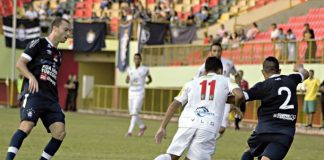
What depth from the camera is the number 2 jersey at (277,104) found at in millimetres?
11070

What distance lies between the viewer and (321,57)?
99.0 ft

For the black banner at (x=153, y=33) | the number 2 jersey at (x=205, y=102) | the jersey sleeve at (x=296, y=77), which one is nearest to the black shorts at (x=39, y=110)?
the number 2 jersey at (x=205, y=102)

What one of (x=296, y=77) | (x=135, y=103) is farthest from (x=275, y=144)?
(x=135, y=103)

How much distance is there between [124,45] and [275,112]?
31295 mm

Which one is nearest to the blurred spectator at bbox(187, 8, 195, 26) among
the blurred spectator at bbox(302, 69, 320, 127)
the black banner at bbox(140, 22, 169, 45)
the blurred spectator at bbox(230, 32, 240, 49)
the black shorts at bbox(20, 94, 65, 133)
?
the black banner at bbox(140, 22, 169, 45)

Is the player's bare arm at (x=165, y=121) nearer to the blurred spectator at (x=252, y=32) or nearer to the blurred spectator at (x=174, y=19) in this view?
the blurred spectator at (x=252, y=32)

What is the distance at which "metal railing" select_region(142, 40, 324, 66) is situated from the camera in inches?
1203

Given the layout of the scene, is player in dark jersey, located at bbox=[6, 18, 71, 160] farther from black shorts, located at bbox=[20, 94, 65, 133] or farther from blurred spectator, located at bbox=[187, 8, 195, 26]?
blurred spectator, located at bbox=[187, 8, 195, 26]

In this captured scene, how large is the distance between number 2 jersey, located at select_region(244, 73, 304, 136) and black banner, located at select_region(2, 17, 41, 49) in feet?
111

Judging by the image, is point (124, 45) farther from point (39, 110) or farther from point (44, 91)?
point (39, 110)

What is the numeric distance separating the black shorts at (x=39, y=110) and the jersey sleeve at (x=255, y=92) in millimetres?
2689

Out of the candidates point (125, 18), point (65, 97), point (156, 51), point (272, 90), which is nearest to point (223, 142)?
point (272, 90)

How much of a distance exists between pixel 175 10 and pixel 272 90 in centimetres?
3527

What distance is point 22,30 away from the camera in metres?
45.0
